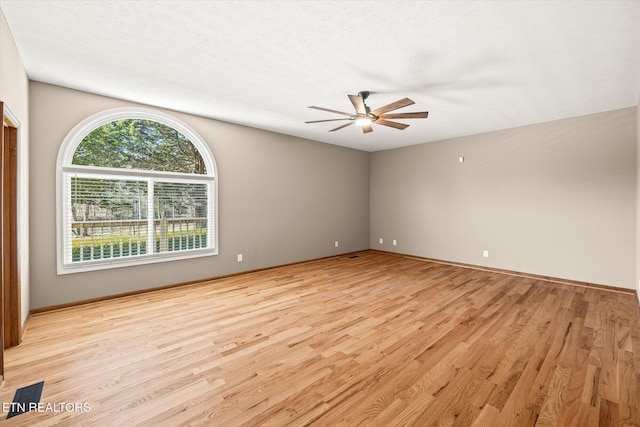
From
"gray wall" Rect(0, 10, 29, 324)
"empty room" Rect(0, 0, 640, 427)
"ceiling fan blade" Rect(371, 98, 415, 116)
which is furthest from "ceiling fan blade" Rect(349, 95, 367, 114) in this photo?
"gray wall" Rect(0, 10, 29, 324)

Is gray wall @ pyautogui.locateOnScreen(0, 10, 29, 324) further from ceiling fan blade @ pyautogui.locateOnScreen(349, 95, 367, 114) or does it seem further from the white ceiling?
ceiling fan blade @ pyautogui.locateOnScreen(349, 95, 367, 114)

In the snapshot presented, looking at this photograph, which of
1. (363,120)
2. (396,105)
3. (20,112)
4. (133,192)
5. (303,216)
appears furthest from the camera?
(303,216)

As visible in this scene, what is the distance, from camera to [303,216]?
6191 mm

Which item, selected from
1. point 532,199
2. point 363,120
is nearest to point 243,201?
point 363,120

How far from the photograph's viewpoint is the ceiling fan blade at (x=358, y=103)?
2.98m

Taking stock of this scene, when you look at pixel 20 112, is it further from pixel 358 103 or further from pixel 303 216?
pixel 303 216

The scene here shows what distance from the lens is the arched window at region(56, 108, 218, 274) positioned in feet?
11.8

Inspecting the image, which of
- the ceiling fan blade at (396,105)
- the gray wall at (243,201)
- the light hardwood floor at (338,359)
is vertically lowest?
the light hardwood floor at (338,359)

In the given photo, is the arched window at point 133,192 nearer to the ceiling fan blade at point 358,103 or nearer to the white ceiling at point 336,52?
the white ceiling at point 336,52

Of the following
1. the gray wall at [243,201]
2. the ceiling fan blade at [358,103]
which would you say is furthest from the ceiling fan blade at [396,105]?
the gray wall at [243,201]

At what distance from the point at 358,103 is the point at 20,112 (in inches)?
133

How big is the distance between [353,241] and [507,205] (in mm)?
3421

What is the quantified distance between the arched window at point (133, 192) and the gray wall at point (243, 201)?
123 millimetres

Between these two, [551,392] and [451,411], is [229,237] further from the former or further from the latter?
[551,392]
